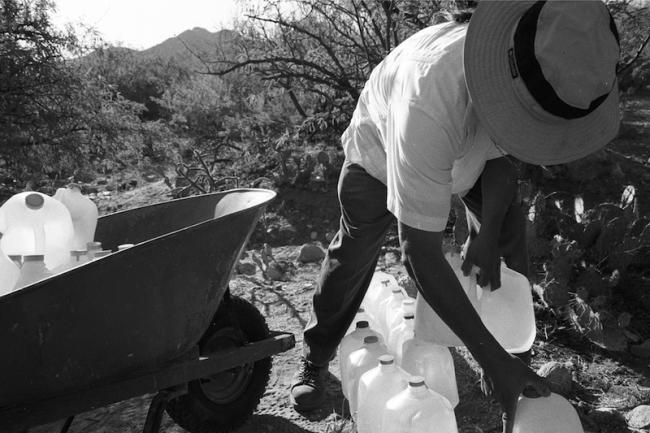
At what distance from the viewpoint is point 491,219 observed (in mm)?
2389

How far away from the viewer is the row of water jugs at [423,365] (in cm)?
193

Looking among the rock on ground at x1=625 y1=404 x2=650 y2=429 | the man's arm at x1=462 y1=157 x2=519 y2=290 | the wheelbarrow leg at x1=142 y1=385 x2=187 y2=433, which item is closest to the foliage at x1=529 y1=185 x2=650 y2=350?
the rock on ground at x1=625 y1=404 x2=650 y2=429

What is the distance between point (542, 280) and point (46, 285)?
2791 mm

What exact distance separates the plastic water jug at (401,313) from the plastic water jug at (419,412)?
0.65m

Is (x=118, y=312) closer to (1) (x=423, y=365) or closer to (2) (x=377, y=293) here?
(1) (x=423, y=365)

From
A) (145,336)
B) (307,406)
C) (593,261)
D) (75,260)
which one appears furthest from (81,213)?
(593,261)

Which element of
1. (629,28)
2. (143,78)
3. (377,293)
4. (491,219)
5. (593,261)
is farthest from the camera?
(143,78)

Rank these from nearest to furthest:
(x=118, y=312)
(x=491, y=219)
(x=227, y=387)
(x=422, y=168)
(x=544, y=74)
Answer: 1. (x=544, y=74)
2. (x=422, y=168)
3. (x=118, y=312)
4. (x=491, y=219)
5. (x=227, y=387)

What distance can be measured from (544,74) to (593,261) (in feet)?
8.44

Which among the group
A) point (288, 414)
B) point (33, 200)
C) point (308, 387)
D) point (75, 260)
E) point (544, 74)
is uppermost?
point (544, 74)

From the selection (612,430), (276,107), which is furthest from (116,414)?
(276,107)

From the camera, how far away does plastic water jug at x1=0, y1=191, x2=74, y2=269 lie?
2732 mm

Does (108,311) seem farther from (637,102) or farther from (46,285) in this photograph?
(637,102)

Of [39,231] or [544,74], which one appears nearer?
[544,74]
